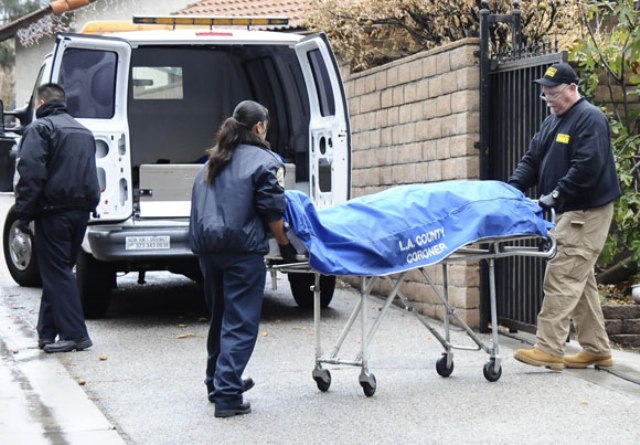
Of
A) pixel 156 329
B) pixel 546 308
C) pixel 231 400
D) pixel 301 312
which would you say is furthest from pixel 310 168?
pixel 231 400

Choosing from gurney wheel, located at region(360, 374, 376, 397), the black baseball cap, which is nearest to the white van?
the black baseball cap

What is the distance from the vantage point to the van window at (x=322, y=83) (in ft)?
32.7

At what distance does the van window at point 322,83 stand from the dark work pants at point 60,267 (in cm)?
253

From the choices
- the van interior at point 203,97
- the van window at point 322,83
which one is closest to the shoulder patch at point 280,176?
the van window at point 322,83

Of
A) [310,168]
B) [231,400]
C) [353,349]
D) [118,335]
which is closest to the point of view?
[231,400]

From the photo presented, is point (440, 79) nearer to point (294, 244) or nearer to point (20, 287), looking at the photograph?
point (294, 244)

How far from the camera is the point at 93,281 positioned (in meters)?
9.87

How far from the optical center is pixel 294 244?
21.4 ft

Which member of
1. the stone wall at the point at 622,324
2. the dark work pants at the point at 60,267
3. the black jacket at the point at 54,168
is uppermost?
the black jacket at the point at 54,168

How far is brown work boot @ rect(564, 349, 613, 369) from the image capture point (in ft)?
25.0

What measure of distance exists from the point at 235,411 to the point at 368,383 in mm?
844

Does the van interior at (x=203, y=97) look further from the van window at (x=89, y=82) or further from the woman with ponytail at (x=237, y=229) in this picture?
the woman with ponytail at (x=237, y=229)

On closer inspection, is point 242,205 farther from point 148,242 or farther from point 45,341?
point 148,242

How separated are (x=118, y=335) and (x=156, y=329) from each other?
1.42 feet
